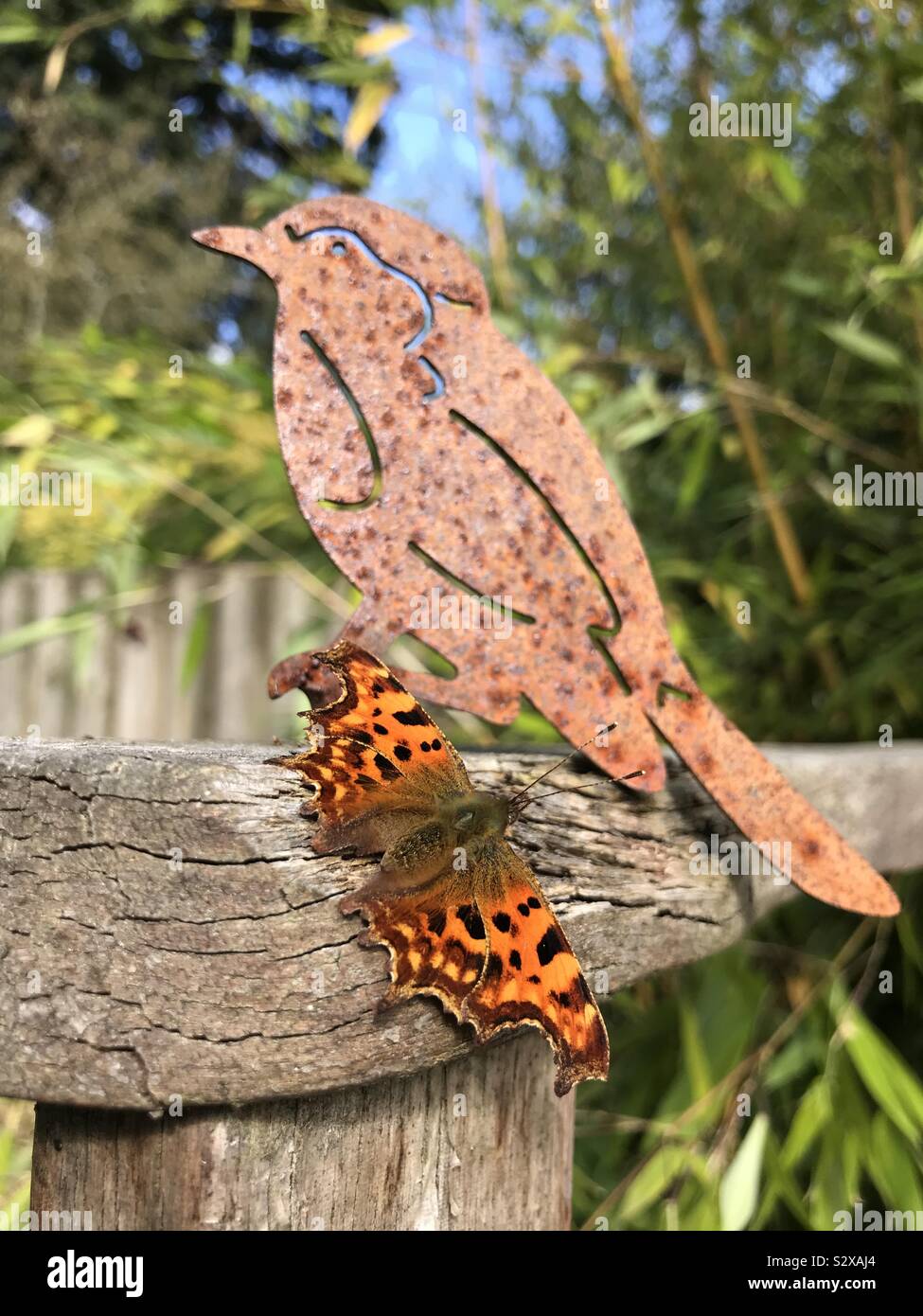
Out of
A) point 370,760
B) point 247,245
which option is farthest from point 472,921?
point 247,245

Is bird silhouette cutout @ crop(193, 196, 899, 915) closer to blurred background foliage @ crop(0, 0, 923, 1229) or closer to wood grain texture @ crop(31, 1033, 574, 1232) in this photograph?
wood grain texture @ crop(31, 1033, 574, 1232)

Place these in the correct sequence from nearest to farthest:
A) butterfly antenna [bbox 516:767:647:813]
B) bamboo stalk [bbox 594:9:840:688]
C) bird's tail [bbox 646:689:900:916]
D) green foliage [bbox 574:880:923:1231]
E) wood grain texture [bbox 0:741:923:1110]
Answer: wood grain texture [bbox 0:741:923:1110], butterfly antenna [bbox 516:767:647:813], bird's tail [bbox 646:689:900:916], green foliage [bbox 574:880:923:1231], bamboo stalk [bbox 594:9:840:688]

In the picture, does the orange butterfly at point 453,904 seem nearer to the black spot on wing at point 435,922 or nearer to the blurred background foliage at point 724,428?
the black spot on wing at point 435,922

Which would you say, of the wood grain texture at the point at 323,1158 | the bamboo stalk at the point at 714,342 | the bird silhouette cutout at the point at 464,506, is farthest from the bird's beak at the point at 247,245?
the bamboo stalk at the point at 714,342

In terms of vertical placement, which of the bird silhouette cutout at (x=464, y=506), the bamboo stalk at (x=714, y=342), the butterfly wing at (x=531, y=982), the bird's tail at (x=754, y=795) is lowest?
the butterfly wing at (x=531, y=982)

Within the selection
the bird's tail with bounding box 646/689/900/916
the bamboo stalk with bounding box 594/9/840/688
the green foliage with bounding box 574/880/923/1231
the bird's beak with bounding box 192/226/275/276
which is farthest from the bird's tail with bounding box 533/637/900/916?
the bamboo stalk with bounding box 594/9/840/688

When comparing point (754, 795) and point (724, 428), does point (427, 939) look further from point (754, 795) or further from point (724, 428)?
point (724, 428)
